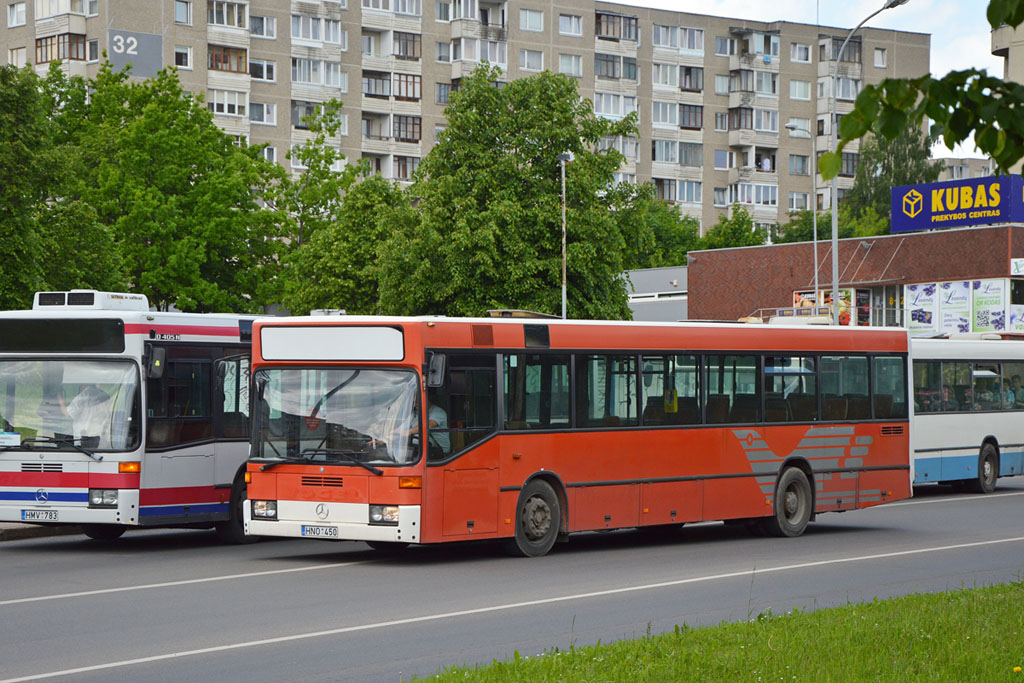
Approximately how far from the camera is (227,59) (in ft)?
275

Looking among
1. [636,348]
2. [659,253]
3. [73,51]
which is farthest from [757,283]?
[636,348]

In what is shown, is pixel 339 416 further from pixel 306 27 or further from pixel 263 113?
pixel 306 27

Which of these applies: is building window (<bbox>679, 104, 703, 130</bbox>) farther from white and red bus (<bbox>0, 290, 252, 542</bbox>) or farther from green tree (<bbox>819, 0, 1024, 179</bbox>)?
green tree (<bbox>819, 0, 1024, 179</bbox>)

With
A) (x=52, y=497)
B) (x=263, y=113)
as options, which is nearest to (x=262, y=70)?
(x=263, y=113)

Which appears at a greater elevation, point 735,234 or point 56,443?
point 735,234

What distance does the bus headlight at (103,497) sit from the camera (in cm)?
1670

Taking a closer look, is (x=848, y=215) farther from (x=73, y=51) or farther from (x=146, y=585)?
(x=146, y=585)

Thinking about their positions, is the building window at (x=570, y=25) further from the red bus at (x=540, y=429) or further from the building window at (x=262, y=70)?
the red bus at (x=540, y=429)

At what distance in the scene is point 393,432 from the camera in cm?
1558

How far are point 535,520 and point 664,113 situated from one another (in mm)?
90425

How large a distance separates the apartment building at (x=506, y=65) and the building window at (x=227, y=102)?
3.1 inches

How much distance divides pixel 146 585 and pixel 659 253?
78.4 meters

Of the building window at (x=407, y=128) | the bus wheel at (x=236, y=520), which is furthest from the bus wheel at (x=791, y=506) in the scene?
the building window at (x=407, y=128)

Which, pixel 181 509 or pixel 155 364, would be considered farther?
pixel 181 509
